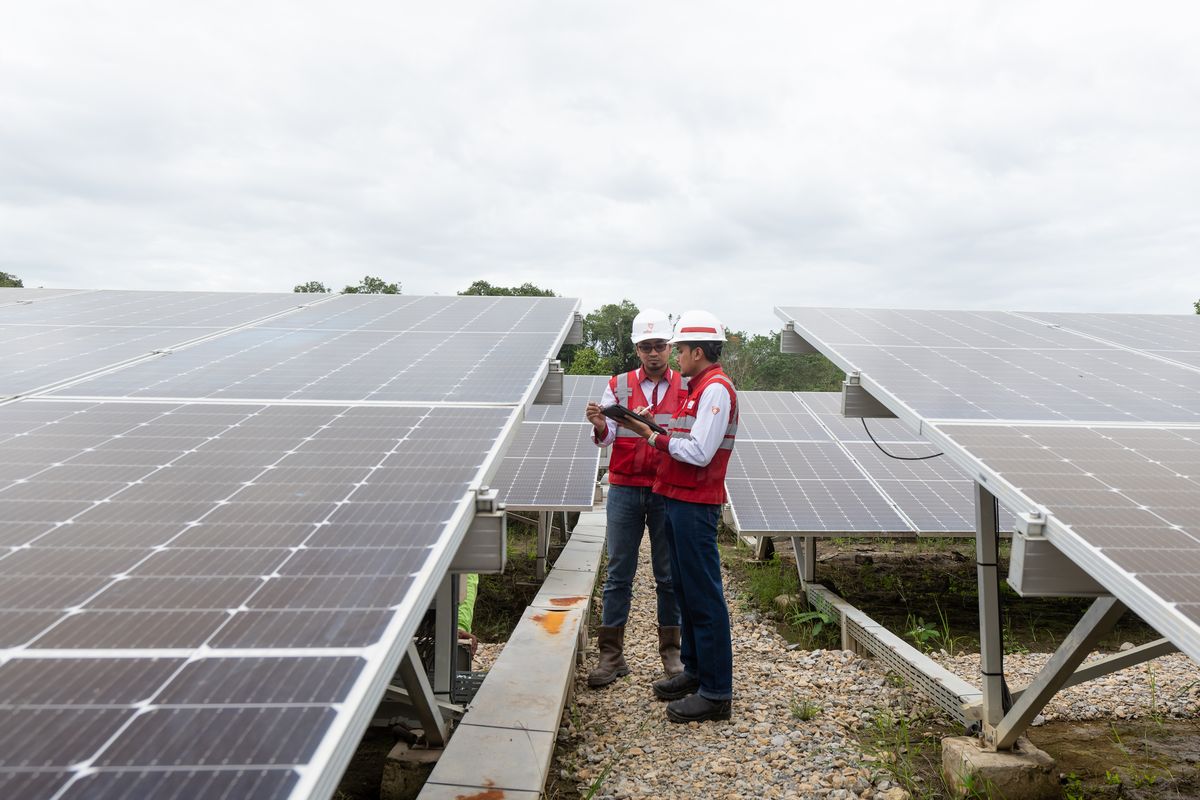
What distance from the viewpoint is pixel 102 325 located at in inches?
301

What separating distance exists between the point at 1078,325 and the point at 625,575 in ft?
20.5

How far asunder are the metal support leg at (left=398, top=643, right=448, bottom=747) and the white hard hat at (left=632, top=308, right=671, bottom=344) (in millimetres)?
2955

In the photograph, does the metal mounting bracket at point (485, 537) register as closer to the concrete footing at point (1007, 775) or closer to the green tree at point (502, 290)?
the concrete footing at point (1007, 775)

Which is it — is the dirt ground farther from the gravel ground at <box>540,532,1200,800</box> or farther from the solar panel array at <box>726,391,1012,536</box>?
the solar panel array at <box>726,391,1012,536</box>

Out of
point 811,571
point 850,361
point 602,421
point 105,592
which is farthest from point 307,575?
point 811,571

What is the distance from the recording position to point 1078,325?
332 inches

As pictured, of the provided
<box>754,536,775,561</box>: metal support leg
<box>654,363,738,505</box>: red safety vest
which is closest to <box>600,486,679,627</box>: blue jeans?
<box>654,363,738,505</box>: red safety vest

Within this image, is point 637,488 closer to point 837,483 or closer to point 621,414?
point 621,414

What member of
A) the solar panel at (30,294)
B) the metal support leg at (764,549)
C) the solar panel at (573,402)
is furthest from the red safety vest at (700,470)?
the solar panel at (30,294)

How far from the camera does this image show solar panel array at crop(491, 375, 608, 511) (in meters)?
9.65

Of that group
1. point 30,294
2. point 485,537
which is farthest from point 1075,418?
point 30,294

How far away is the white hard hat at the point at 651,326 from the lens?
5.88m

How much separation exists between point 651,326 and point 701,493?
1598mm

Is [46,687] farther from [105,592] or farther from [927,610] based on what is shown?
[927,610]
